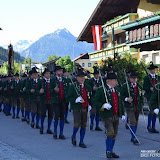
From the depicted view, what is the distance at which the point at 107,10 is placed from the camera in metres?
35.2

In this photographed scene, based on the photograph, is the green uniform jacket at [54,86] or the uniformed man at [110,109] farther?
the green uniform jacket at [54,86]

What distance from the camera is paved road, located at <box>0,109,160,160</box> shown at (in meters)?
8.09

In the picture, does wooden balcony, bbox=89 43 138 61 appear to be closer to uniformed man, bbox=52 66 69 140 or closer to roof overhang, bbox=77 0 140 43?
roof overhang, bbox=77 0 140 43

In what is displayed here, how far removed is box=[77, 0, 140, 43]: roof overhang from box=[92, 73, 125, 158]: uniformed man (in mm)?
26027

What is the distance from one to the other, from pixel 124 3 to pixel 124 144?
1038 inches

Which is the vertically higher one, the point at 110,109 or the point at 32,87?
the point at 32,87

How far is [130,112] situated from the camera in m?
9.84

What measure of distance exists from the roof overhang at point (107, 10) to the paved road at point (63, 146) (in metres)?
23.3

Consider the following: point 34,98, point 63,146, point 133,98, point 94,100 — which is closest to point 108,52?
point 34,98

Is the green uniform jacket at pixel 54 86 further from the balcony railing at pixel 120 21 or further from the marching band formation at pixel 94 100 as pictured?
the balcony railing at pixel 120 21

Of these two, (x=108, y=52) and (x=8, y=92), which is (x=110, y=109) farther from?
(x=108, y=52)

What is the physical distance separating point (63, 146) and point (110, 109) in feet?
6.80

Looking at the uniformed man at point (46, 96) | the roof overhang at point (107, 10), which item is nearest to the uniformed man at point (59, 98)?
Answer: the uniformed man at point (46, 96)

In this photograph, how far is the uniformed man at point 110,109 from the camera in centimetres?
786
